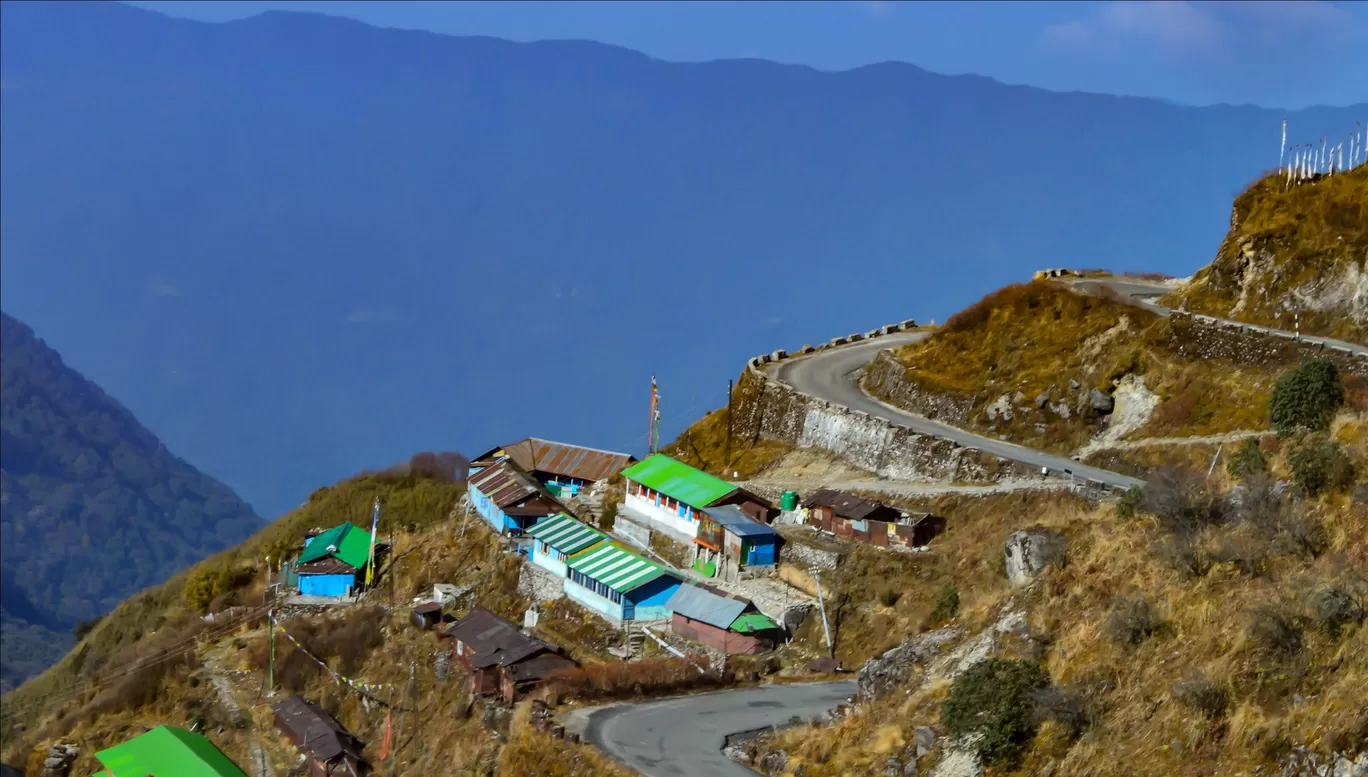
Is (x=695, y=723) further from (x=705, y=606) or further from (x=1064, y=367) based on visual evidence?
(x=1064, y=367)

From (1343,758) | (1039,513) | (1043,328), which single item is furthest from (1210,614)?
(1043,328)

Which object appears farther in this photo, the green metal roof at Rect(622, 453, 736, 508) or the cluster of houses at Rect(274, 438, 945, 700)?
the green metal roof at Rect(622, 453, 736, 508)

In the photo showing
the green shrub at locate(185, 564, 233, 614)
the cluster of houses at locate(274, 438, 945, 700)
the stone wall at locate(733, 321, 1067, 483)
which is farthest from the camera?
the green shrub at locate(185, 564, 233, 614)

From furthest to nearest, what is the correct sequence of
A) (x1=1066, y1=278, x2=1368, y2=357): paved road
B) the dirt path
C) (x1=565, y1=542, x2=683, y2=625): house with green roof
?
the dirt path → (x1=565, y1=542, x2=683, y2=625): house with green roof → (x1=1066, y1=278, x2=1368, y2=357): paved road

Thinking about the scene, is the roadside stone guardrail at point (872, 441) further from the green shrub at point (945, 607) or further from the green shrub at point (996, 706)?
the green shrub at point (996, 706)

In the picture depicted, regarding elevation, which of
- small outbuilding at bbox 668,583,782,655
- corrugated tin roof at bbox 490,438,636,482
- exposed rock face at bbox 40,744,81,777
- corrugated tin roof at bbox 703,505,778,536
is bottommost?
exposed rock face at bbox 40,744,81,777

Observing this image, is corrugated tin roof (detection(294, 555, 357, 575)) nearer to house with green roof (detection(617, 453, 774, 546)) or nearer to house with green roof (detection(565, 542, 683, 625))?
house with green roof (detection(617, 453, 774, 546))

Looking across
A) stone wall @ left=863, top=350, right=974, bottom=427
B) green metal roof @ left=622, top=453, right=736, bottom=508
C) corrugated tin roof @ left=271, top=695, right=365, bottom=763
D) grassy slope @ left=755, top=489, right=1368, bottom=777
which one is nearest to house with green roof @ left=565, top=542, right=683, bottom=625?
green metal roof @ left=622, top=453, right=736, bottom=508
